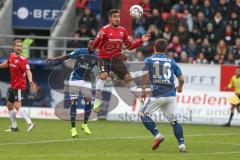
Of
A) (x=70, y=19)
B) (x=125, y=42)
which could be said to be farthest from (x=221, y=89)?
(x=125, y=42)

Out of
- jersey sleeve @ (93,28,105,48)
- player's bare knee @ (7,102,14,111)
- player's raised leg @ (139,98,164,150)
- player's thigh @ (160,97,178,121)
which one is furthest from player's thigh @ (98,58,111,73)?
player's thigh @ (160,97,178,121)

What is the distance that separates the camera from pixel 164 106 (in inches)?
647

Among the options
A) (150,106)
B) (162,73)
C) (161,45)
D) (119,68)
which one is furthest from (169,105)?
(119,68)

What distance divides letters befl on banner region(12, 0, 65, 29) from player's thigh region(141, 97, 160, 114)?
20328 millimetres

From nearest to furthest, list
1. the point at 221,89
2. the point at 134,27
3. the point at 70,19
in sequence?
the point at 221,89
the point at 134,27
the point at 70,19

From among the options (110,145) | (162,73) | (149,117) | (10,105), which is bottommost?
(110,145)

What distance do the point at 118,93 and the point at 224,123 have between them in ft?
13.6

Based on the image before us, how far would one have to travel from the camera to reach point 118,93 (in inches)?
1139

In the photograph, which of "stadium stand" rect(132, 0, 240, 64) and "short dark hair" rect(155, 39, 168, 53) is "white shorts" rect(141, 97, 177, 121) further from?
"stadium stand" rect(132, 0, 240, 64)

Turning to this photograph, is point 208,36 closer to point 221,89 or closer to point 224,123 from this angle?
point 221,89

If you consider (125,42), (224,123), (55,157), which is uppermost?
(125,42)

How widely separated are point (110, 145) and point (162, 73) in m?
2.42

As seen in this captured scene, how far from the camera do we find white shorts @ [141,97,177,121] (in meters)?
16.2

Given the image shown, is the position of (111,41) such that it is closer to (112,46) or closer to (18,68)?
(112,46)
